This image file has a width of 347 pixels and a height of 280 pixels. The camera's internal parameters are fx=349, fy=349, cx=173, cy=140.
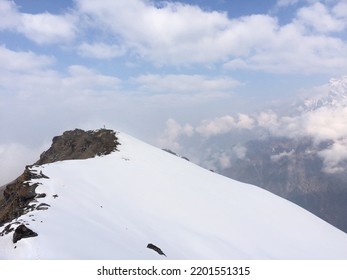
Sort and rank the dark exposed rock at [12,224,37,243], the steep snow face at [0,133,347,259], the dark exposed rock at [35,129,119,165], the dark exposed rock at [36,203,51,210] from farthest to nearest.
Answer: the dark exposed rock at [35,129,119,165], the dark exposed rock at [36,203,51,210], the steep snow face at [0,133,347,259], the dark exposed rock at [12,224,37,243]

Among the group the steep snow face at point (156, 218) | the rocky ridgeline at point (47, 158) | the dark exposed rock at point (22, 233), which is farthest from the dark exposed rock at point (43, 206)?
the dark exposed rock at point (22, 233)

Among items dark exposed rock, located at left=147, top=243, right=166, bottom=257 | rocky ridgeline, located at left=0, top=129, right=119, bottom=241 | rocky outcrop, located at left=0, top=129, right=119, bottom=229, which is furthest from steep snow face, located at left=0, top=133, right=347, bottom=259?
rocky outcrop, located at left=0, top=129, right=119, bottom=229

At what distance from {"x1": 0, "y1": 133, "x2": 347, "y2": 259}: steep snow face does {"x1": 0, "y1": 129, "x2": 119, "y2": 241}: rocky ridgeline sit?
100 centimetres

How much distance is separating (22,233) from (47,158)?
67103mm

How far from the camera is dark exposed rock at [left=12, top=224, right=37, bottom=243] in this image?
18078 mm

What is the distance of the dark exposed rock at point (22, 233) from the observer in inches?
712

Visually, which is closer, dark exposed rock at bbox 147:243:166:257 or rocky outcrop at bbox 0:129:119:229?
dark exposed rock at bbox 147:243:166:257

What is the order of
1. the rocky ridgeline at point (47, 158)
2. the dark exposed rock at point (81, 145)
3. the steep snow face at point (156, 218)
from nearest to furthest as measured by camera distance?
the steep snow face at point (156, 218) < the rocky ridgeline at point (47, 158) < the dark exposed rock at point (81, 145)

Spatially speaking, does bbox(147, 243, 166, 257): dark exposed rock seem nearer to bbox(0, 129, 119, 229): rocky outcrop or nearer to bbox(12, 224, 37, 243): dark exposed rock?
bbox(12, 224, 37, 243): dark exposed rock

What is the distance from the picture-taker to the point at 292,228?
41.7m

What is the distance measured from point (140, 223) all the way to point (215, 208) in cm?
1281

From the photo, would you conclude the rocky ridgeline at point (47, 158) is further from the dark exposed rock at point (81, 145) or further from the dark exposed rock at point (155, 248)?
the dark exposed rock at point (155, 248)

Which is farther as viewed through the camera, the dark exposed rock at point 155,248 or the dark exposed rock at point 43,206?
the dark exposed rock at point 43,206
